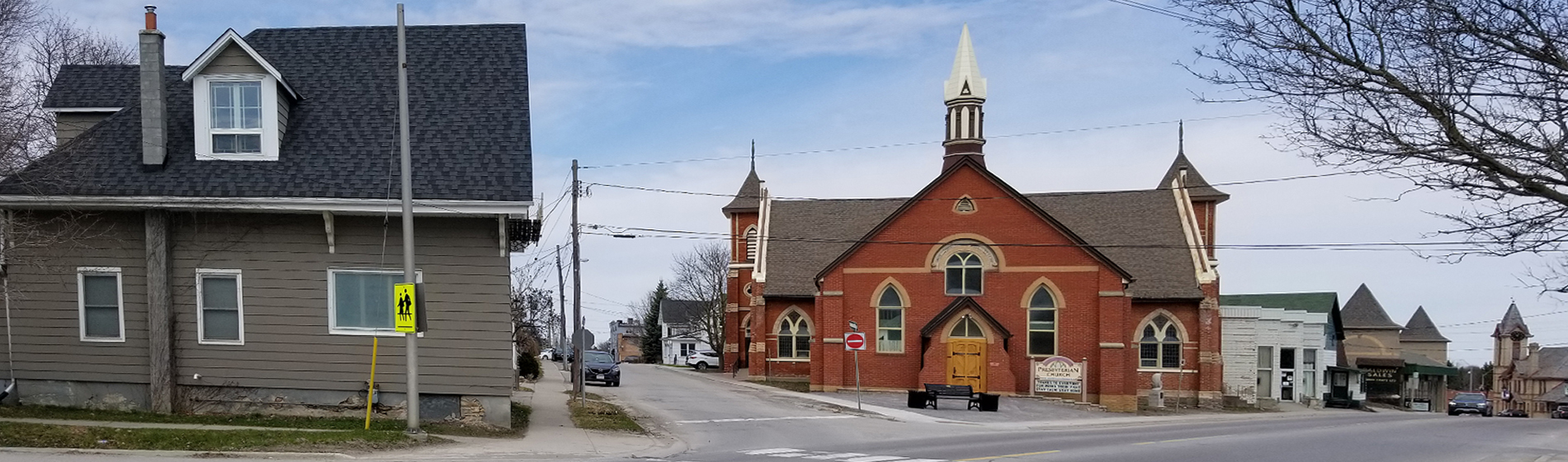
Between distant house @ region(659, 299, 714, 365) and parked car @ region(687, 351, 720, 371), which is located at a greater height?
parked car @ region(687, 351, 720, 371)

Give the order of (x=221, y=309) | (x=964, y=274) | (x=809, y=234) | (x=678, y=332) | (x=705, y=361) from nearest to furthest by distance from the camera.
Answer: (x=221, y=309)
(x=964, y=274)
(x=809, y=234)
(x=705, y=361)
(x=678, y=332)

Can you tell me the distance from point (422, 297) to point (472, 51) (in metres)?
6.39

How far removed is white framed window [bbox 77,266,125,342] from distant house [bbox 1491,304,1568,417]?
105942 millimetres

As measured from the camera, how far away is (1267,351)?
44281mm

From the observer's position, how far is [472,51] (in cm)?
2112

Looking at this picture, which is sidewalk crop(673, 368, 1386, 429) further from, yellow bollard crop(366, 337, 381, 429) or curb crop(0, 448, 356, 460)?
curb crop(0, 448, 356, 460)

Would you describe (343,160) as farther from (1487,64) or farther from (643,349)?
(643,349)

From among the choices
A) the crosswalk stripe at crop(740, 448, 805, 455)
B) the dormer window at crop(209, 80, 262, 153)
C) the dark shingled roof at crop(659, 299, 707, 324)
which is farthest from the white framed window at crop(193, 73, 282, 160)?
the dark shingled roof at crop(659, 299, 707, 324)

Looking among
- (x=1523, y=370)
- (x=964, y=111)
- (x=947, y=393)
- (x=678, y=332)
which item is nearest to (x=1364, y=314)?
(x=1523, y=370)

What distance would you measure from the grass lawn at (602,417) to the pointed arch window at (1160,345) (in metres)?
20.6

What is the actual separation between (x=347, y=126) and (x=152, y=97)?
114 inches

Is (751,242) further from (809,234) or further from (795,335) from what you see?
(795,335)

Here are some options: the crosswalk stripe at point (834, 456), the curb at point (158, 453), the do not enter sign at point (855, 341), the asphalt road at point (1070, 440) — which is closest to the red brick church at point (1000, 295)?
the asphalt road at point (1070, 440)

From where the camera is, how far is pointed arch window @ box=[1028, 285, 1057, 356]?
39281 millimetres
